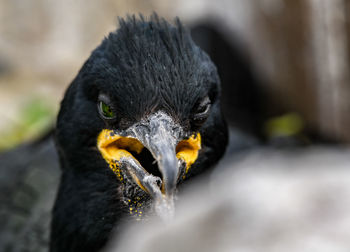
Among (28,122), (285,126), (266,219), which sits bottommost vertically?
(285,126)

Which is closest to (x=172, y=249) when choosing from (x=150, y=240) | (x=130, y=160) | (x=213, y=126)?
(x=150, y=240)

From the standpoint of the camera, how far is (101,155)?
2.81 metres

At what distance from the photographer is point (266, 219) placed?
1.38m

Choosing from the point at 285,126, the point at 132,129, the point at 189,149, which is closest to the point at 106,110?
the point at 132,129

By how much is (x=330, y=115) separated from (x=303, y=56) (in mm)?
766

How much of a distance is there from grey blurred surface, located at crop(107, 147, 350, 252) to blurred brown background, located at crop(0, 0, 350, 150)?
383 cm

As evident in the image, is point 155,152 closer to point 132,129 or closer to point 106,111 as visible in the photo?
point 132,129

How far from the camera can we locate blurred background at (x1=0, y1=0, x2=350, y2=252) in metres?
1.39

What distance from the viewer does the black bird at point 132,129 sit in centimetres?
256

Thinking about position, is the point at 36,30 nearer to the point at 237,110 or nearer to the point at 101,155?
the point at 237,110

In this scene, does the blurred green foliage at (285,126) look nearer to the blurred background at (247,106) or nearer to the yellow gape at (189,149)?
the blurred background at (247,106)

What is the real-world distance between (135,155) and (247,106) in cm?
379

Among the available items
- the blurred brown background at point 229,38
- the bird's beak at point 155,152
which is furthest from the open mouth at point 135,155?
the blurred brown background at point 229,38

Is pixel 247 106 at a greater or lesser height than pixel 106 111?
lesser
